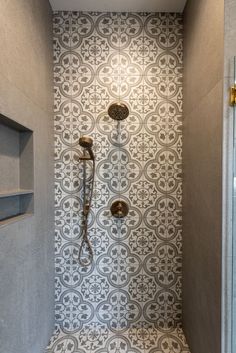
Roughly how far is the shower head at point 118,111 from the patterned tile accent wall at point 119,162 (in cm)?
11

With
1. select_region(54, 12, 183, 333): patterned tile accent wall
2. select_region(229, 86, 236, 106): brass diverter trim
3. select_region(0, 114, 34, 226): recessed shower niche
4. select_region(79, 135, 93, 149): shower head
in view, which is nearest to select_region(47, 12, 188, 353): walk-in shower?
select_region(54, 12, 183, 333): patterned tile accent wall

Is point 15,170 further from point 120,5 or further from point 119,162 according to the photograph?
point 120,5

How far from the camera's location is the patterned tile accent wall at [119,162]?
6.39 feet

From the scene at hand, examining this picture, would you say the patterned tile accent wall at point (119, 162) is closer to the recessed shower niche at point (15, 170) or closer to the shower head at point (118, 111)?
the shower head at point (118, 111)

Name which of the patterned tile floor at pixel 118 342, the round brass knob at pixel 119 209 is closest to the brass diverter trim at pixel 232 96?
the round brass knob at pixel 119 209

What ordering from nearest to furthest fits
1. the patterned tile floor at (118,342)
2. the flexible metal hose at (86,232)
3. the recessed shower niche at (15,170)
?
the recessed shower niche at (15,170)
the patterned tile floor at (118,342)
the flexible metal hose at (86,232)

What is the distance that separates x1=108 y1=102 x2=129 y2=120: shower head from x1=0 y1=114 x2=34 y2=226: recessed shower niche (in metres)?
0.61

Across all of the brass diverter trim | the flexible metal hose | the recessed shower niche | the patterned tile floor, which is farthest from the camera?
the flexible metal hose

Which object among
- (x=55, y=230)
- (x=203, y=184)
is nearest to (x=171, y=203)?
(x=203, y=184)

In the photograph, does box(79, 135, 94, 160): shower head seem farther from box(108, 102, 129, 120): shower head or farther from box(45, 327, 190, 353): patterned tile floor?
box(45, 327, 190, 353): patterned tile floor

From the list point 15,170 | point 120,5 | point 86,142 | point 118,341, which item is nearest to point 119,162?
point 86,142

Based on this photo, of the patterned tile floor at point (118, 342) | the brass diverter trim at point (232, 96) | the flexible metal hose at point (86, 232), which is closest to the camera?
the brass diverter trim at point (232, 96)

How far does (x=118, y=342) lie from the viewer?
6.02 ft

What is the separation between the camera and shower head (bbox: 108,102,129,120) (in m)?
1.84
